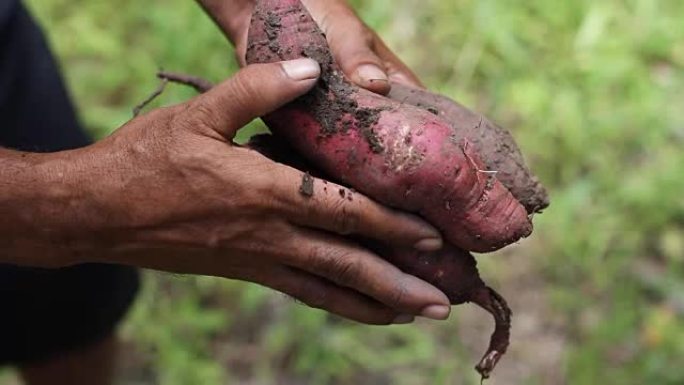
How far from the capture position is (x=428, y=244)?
4.64ft

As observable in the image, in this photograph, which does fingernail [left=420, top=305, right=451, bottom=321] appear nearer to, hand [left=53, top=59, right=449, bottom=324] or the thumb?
hand [left=53, top=59, right=449, bottom=324]

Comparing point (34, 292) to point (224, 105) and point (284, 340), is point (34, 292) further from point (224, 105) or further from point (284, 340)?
Answer: point (224, 105)

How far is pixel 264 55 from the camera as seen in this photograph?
1424mm

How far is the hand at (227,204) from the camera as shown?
1.30m

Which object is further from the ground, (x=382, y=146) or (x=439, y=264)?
(x=382, y=146)

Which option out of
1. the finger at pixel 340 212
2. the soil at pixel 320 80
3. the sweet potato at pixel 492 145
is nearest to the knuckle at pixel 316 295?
the finger at pixel 340 212

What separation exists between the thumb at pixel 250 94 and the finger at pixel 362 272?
0.17 m

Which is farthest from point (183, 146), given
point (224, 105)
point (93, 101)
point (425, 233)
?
point (93, 101)

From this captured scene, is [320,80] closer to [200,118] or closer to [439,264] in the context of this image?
[200,118]

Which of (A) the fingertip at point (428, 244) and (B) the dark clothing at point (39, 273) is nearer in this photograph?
(A) the fingertip at point (428, 244)

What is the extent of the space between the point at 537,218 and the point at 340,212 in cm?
148

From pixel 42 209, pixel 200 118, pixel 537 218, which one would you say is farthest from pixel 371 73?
pixel 537 218

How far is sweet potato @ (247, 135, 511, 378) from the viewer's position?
4.76ft

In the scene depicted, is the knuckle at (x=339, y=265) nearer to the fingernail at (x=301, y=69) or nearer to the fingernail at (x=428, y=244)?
the fingernail at (x=428, y=244)
